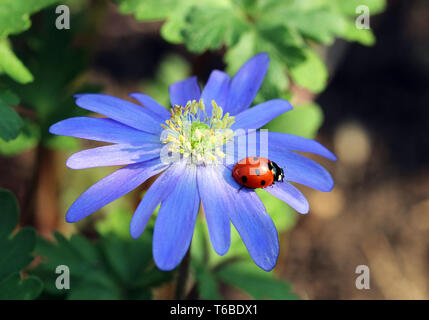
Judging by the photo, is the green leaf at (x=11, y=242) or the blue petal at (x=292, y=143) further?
the green leaf at (x=11, y=242)

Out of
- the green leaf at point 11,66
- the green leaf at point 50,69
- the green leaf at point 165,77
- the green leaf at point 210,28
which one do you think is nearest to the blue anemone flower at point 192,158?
the green leaf at point 210,28

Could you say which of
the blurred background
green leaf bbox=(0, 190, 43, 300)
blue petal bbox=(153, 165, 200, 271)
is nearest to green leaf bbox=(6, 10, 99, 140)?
the blurred background

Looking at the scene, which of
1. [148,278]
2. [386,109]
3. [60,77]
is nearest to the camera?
[148,278]

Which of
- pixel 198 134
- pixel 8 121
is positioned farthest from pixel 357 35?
pixel 8 121

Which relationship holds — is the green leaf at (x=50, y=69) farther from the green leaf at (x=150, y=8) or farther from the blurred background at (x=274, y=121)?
the green leaf at (x=150, y=8)

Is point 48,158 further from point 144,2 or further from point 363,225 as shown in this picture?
point 363,225

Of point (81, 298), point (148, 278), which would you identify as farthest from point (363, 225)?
point (81, 298)

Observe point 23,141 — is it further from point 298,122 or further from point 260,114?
point 298,122
